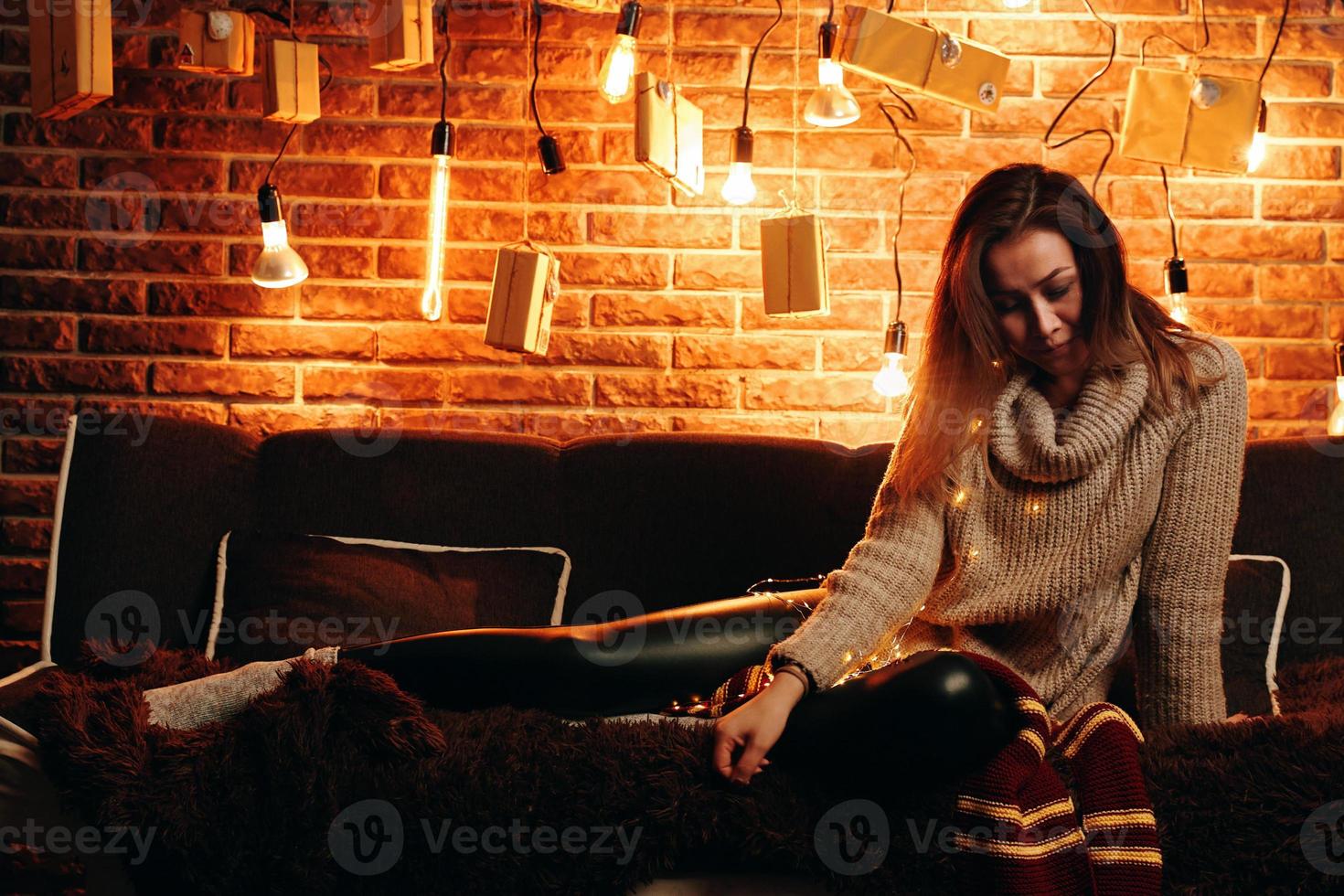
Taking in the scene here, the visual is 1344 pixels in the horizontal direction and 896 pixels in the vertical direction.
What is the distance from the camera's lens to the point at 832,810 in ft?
3.95

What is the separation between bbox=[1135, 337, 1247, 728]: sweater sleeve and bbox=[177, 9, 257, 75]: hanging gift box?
5.78ft

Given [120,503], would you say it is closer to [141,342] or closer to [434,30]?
[141,342]

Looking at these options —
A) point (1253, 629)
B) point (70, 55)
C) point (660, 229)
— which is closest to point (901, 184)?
point (660, 229)

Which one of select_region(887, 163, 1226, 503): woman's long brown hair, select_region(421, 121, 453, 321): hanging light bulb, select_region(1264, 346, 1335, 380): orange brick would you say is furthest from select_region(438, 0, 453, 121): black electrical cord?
select_region(1264, 346, 1335, 380): orange brick

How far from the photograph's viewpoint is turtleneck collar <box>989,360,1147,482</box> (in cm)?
147

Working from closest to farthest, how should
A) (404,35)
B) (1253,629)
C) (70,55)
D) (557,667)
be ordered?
(557,667)
(1253,629)
(70,55)
(404,35)

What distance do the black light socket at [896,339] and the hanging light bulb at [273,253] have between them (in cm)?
111

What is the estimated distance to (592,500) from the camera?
210cm

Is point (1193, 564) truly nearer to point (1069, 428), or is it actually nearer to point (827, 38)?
point (1069, 428)

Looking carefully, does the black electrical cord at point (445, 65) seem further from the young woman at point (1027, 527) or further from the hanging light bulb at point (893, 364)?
the young woman at point (1027, 527)

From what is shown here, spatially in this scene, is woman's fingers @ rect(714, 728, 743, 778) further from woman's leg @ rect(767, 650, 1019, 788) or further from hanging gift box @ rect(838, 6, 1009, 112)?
hanging gift box @ rect(838, 6, 1009, 112)

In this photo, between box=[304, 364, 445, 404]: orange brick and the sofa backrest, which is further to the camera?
box=[304, 364, 445, 404]: orange brick

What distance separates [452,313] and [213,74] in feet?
2.27

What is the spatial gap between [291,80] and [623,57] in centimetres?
62
